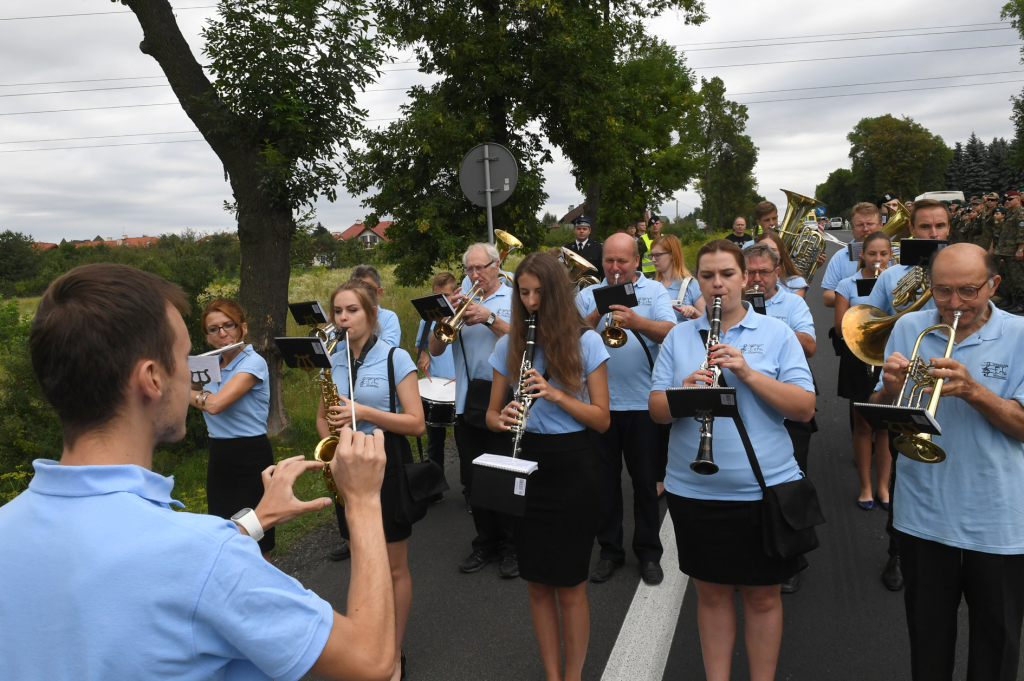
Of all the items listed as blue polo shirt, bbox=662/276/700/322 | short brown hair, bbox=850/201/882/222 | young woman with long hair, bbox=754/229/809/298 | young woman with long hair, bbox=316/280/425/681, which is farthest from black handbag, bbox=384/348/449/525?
short brown hair, bbox=850/201/882/222

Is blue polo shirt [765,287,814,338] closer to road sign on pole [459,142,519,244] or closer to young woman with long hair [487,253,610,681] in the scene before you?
young woman with long hair [487,253,610,681]

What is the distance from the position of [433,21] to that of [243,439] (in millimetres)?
10121

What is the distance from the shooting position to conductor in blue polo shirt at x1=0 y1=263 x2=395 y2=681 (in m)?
1.19

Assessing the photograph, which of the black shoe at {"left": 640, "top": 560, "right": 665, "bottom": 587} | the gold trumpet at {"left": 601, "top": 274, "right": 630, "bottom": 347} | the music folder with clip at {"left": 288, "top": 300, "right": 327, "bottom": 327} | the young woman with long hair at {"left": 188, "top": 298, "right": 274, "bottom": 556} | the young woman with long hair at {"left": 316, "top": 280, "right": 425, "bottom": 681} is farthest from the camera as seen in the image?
the gold trumpet at {"left": 601, "top": 274, "right": 630, "bottom": 347}

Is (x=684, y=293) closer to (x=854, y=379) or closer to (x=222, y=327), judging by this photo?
(x=854, y=379)

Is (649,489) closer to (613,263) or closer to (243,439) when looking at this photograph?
(613,263)

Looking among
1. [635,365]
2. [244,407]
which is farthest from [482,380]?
[244,407]

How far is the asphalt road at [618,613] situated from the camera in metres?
3.42

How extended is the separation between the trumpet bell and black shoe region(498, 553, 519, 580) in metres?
2.63

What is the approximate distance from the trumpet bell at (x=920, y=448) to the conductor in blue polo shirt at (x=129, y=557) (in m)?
1.99

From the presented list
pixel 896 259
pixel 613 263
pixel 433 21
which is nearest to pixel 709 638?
pixel 613 263

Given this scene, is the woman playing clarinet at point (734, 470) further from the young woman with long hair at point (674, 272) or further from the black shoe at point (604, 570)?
the young woman with long hair at point (674, 272)

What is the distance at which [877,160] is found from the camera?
3162 inches

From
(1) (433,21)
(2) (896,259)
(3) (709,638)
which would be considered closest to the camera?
(3) (709,638)
